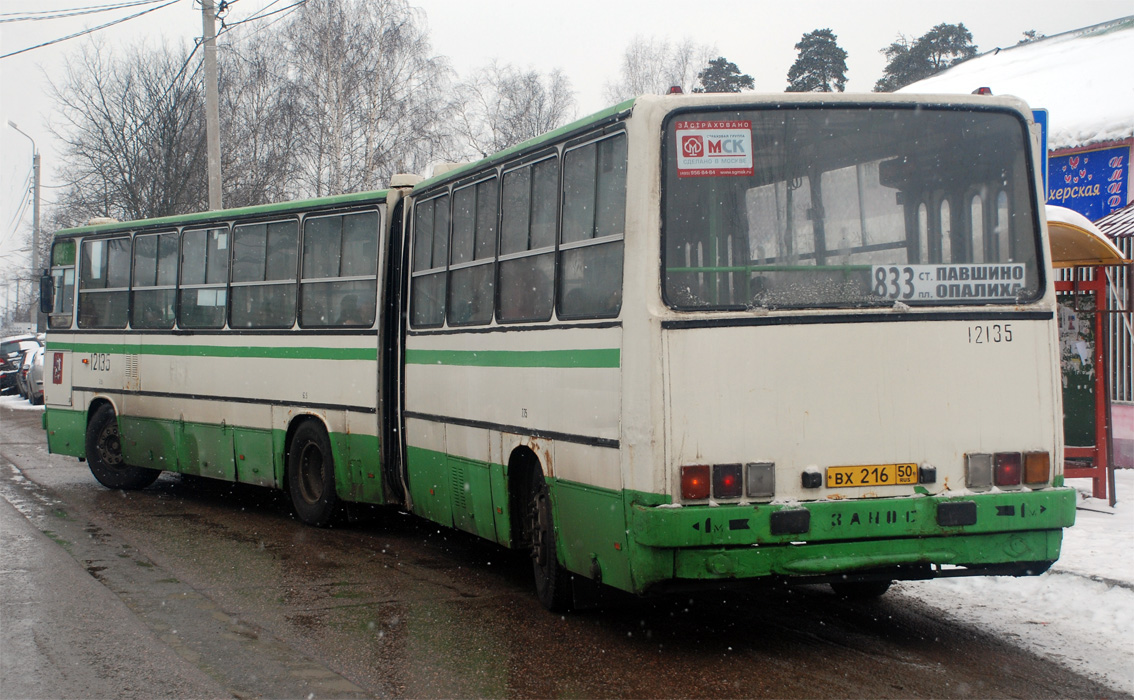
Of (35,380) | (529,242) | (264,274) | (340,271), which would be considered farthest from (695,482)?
(35,380)

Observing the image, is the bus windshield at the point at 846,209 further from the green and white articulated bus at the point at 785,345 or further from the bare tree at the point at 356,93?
the bare tree at the point at 356,93

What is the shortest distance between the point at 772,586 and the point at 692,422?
1.03 meters

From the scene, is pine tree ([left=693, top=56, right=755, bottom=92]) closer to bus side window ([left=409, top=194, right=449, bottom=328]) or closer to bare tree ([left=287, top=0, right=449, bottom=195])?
bare tree ([left=287, top=0, right=449, bottom=195])

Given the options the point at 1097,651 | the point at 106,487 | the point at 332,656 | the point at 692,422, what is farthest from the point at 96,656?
the point at 106,487

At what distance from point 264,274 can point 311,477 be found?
7.02 ft

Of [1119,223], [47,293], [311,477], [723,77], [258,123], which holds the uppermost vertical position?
[723,77]

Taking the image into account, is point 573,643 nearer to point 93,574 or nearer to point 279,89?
point 93,574

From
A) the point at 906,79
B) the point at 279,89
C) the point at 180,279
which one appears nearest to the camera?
the point at 180,279

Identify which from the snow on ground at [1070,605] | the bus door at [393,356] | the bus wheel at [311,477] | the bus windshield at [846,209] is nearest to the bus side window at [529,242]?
the bus windshield at [846,209]

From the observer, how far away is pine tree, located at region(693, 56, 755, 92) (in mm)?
50469

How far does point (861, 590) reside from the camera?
26.0ft

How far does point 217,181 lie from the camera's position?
67.0ft

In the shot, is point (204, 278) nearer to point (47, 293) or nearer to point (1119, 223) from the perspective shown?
point (47, 293)

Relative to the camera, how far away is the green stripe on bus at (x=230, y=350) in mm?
10867
